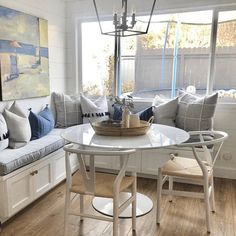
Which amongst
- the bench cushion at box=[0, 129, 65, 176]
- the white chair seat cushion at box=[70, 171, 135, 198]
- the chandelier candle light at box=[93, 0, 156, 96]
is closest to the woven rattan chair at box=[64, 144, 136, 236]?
the white chair seat cushion at box=[70, 171, 135, 198]

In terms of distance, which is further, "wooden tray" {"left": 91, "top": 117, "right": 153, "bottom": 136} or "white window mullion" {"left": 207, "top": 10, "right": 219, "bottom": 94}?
"white window mullion" {"left": 207, "top": 10, "right": 219, "bottom": 94}

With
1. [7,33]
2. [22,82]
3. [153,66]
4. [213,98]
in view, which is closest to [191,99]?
[213,98]

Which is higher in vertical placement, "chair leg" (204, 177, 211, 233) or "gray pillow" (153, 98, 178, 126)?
"gray pillow" (153, 98, 178, 126)

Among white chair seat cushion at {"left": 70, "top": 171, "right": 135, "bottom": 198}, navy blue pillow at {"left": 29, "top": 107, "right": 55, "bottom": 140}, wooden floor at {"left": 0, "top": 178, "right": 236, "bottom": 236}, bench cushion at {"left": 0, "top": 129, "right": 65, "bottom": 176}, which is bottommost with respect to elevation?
wooden floor at {"left": 0, "top": 178, "right": 236, "bottom": 236}

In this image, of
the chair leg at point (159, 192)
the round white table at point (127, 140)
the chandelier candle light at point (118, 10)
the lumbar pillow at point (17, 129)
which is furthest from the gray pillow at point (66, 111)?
the chair leg at point (159, 192)

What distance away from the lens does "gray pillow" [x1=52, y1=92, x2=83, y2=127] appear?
11.2 feet

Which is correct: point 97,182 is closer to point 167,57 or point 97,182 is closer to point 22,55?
point 22,55

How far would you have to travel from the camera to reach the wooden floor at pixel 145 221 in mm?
2031

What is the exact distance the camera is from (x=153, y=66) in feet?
11.2

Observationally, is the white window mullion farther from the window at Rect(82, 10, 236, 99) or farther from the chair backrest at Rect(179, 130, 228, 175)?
the chair backrest at Rect(179, 130, 228, 175)

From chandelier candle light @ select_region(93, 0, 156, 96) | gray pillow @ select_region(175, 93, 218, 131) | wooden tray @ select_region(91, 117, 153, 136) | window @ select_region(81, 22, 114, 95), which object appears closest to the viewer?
wooden tray @ select_region(91, 117, 153, 136)

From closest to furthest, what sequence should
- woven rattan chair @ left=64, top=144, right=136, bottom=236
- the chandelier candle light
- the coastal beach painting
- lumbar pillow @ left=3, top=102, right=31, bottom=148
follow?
woven rattan chair @ left=64, top=144, right=136, bottom=236, lumbar pillow @ left=3, top=102, right=31, bottom=148, the coastal beach painting, the chandelier candle light

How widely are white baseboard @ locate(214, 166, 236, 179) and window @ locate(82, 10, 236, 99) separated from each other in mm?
946

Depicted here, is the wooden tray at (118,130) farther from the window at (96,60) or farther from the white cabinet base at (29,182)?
the window at (96,60)
